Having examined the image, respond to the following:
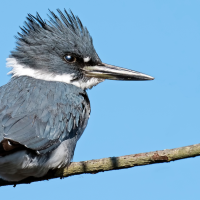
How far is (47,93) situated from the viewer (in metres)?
4.37

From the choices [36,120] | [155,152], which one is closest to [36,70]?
[36,120]

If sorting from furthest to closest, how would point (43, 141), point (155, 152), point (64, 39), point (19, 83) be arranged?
point (64, 39)
point (19, 83)
point (43, 141)
point (155, 152)

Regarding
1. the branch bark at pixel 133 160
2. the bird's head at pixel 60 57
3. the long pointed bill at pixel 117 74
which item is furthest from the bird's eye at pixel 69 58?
the branch bark at pixel 133 160

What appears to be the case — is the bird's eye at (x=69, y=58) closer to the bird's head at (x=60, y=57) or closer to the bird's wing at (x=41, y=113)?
the bird's head at (x=60, y=57)

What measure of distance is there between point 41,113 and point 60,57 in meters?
1.11

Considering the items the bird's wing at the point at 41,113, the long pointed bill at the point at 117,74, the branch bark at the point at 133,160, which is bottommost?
the branch bark at the point at 133,160

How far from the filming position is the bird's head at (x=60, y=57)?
4.95m

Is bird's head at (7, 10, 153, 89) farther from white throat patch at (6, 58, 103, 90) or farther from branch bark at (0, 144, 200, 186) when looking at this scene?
branch bark at (0, 144, 200, 186)

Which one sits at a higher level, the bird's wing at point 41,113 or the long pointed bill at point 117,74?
the long pointed bill at point 117,74

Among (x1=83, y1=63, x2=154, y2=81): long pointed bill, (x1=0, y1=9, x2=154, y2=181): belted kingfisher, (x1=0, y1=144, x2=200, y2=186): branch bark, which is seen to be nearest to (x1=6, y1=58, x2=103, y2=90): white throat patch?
(x1=0, y1=9, x2=154, y2=181): belted kingfisher

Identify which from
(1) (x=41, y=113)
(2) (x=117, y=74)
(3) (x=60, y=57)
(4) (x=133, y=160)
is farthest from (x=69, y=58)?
(4) (x=133, y=160)

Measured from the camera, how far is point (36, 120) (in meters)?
4.03

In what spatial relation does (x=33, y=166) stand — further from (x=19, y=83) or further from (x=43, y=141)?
(x=19, y=83)

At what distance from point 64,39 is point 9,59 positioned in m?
0.74
